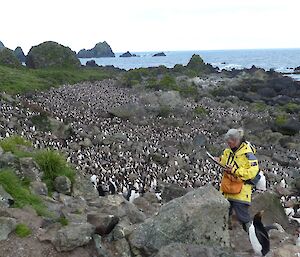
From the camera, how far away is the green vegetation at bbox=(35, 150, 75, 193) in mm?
11382

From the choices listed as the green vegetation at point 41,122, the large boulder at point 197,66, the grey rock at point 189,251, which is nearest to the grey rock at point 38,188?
the grey rock at point 189,251

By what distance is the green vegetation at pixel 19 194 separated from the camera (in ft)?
28.1

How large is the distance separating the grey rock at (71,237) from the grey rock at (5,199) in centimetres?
130

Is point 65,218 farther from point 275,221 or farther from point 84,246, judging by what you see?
point 275,221

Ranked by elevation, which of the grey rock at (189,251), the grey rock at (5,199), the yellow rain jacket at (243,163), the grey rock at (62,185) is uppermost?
the yellow rain jacket at (243,163)

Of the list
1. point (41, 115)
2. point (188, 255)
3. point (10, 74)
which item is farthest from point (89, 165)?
point (10, 74)

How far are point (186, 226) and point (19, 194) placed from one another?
3320mm

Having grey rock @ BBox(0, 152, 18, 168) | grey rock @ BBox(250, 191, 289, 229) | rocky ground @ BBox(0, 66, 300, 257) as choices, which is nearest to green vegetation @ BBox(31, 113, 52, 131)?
rocky ground @ BBox(0, 66, 300, 257)

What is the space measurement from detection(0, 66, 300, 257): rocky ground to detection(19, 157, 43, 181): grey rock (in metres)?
0.47

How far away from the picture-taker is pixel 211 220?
7.76 metres

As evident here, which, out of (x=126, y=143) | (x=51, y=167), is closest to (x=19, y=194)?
(x=51, y=167)

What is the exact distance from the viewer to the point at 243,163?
7.96 meters

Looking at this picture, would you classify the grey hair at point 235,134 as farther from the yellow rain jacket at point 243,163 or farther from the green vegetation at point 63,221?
A: the green vegetation at point 63,221

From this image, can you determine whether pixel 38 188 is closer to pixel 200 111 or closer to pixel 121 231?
pixel 121 231
